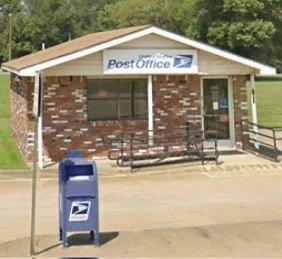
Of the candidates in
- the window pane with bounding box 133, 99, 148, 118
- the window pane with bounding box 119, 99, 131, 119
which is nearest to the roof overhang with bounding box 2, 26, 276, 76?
the window pane with bounding box 119, 99, 131, 119

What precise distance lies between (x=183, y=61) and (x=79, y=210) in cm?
960

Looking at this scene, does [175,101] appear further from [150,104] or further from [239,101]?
[239,101]

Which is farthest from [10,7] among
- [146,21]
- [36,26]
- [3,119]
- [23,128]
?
[23,128]

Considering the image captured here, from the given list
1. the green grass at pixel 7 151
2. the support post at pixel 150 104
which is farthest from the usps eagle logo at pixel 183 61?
the green grass at pixel 7 151

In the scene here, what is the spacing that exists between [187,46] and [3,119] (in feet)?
42.3

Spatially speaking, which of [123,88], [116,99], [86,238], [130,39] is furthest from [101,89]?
[86,238]

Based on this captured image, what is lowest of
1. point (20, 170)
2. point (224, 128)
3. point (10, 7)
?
point (20, 170)

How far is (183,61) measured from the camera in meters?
17.8

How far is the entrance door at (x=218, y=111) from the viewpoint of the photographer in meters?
19.2

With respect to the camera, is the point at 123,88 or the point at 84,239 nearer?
the point at 84,239

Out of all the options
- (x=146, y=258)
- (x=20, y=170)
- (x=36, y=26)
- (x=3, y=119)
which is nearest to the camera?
(x=146, y=258)

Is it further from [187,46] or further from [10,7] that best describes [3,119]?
[10,7]

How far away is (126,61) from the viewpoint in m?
17.2

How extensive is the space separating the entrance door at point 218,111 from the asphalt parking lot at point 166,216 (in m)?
3.85
